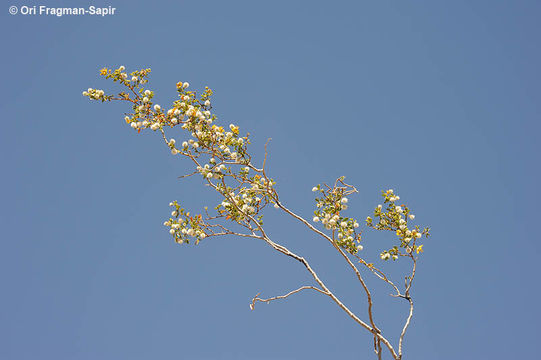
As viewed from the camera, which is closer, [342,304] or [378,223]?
[342,304]

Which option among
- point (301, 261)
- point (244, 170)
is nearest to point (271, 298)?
point (301, 261)

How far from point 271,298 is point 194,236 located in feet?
5.40

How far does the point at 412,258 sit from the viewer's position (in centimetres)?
950

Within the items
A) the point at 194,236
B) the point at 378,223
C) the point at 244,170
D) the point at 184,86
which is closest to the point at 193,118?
the point at 184,86

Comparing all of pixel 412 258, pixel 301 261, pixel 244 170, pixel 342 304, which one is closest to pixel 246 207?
pixel 244 170

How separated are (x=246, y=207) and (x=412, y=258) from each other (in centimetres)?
300

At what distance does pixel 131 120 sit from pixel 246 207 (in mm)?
2410

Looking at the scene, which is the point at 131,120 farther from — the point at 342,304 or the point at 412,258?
the point at 412,258

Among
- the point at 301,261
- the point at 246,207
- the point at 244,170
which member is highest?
the point at 244,170

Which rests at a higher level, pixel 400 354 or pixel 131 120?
pixel 131 120

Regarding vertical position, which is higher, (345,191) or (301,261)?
(345,191)

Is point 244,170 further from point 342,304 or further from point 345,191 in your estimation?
point 342,304

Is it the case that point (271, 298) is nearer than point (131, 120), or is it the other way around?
point (271, 298)

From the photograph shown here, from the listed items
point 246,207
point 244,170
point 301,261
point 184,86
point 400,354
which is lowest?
point 400,354
